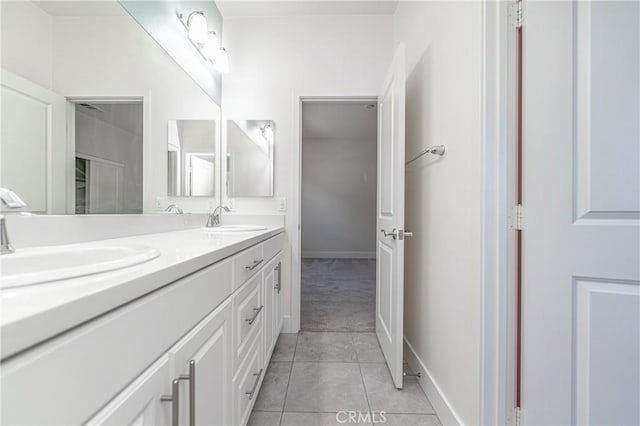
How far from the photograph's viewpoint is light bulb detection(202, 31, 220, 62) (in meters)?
1.82

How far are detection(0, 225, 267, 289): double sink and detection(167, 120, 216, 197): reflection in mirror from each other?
33.6 inches

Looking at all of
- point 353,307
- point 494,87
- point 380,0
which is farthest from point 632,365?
point 380,0

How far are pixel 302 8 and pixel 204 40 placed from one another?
0.82 m

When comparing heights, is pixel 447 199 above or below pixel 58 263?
above

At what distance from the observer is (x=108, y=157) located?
1.03 meters

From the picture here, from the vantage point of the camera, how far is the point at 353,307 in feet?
8.76

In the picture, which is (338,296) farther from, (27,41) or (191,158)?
(27,41)

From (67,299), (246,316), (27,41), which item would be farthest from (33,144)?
(246,316)

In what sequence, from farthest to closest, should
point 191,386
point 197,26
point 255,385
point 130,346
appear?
1. point 197,26
2. point 255,385
3. point 191,386
4. point 130,346

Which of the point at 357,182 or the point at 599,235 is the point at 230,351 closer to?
the point at 599,235

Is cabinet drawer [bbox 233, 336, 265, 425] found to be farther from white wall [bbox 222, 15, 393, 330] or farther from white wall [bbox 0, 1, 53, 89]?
white wall [bbox 0, 1, 53, 89]

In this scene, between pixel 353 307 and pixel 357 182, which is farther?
pixel 357 182

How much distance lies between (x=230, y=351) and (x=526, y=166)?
46.9 inches

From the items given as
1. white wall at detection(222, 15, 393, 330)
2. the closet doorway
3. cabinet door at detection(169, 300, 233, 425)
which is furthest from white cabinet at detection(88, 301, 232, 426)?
the closet doorway
